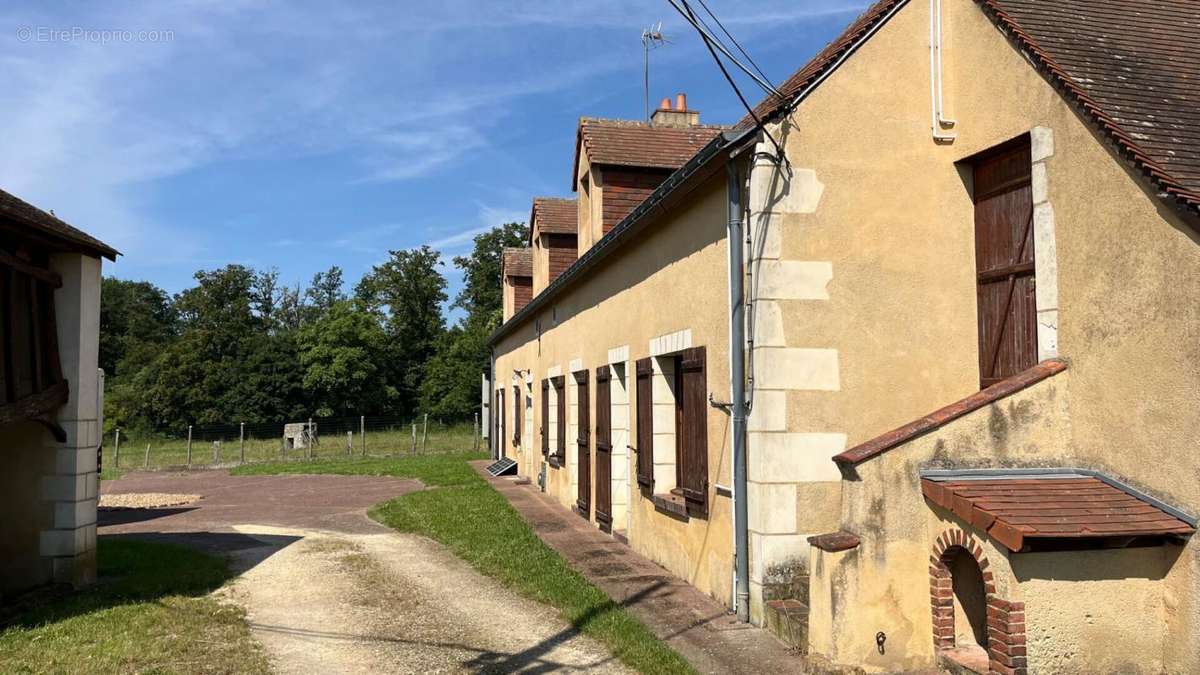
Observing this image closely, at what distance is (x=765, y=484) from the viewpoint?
21.7 ft

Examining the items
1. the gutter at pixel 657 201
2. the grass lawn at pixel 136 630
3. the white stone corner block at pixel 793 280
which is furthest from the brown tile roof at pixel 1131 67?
the grass lawn at pixel 136 630

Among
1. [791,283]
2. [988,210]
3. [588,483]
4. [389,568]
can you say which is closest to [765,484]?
[791,283]

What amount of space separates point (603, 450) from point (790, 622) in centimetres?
550

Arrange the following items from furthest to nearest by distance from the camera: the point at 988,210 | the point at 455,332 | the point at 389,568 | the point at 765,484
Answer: the point at 455,332
the point at 389,568
the point at 988,210
the point at 765,484

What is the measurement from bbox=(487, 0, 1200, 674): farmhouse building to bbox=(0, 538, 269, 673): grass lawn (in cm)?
397

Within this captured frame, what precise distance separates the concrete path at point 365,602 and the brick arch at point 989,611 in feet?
6.98

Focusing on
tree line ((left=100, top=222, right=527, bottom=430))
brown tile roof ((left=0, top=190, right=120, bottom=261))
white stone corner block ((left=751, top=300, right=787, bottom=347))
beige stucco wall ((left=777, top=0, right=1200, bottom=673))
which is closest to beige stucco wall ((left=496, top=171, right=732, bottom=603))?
white stone corner block ((left=751, top=300, right=787, bottom=347))

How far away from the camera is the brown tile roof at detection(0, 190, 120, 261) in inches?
309

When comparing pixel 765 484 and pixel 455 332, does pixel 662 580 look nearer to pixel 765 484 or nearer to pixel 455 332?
pixel 765 484

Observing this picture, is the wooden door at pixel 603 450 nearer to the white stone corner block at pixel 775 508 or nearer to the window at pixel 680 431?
the window at pixel 680 431

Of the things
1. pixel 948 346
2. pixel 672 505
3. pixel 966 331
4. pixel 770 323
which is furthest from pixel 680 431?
pixel 966 331

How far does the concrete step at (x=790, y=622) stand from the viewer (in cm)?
594

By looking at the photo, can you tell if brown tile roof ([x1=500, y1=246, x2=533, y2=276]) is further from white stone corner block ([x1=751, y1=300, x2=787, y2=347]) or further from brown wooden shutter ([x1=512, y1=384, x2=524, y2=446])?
white stone corner block ([x1=751, y1=300, x2=787, y2=347])

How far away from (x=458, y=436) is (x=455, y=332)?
22292mm
